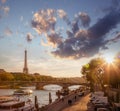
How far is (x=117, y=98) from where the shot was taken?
200ft

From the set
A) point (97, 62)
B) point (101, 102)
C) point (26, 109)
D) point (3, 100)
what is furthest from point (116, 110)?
point (97, 62)

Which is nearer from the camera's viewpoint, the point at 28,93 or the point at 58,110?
the point at 58,110

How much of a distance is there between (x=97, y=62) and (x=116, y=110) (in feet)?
227

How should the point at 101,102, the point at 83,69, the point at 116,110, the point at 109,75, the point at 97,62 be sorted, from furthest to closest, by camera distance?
the point at 83,69 < the point at 97,62 < the point at 109,75 < the point at 101,102 < the point at 116,110

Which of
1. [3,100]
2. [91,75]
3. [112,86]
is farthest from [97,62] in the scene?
[3,100]

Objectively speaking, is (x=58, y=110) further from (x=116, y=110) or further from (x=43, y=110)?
(x=116, y=110)

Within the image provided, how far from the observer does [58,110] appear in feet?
192

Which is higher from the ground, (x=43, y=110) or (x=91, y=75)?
(x=91, y=75)

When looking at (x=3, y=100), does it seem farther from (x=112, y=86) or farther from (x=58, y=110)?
(x=112, y=86)

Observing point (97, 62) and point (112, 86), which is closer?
point (112, 86)

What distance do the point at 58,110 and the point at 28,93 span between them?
93688 mm

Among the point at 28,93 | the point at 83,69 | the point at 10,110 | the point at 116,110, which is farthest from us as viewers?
the point at 28,93

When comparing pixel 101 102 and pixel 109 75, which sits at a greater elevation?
pixel 109 75

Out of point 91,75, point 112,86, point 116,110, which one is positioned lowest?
point 116,110
